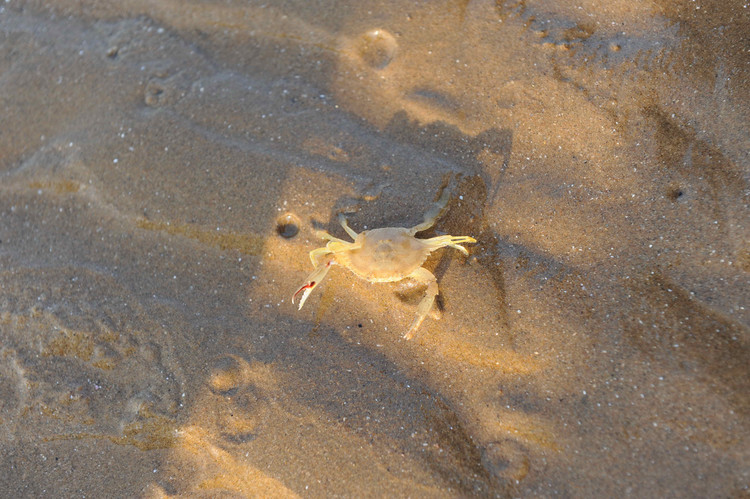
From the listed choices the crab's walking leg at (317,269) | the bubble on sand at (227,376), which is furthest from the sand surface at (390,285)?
the crab's walking leg at (317,269)

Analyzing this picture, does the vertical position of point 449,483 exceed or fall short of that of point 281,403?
it exceeds it

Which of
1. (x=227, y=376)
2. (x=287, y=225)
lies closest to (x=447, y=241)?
(x=287, y=225)

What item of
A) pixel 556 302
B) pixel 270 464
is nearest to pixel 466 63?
pixel 556 302

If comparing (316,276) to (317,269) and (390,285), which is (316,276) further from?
(390,285)

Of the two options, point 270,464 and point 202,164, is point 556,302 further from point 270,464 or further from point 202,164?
point 202,164

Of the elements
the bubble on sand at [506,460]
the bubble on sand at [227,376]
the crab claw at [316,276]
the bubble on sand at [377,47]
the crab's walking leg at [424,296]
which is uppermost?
the bubble on sand at [377,47]

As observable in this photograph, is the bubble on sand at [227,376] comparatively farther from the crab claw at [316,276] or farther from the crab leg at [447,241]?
the crab leg at [447,241]
